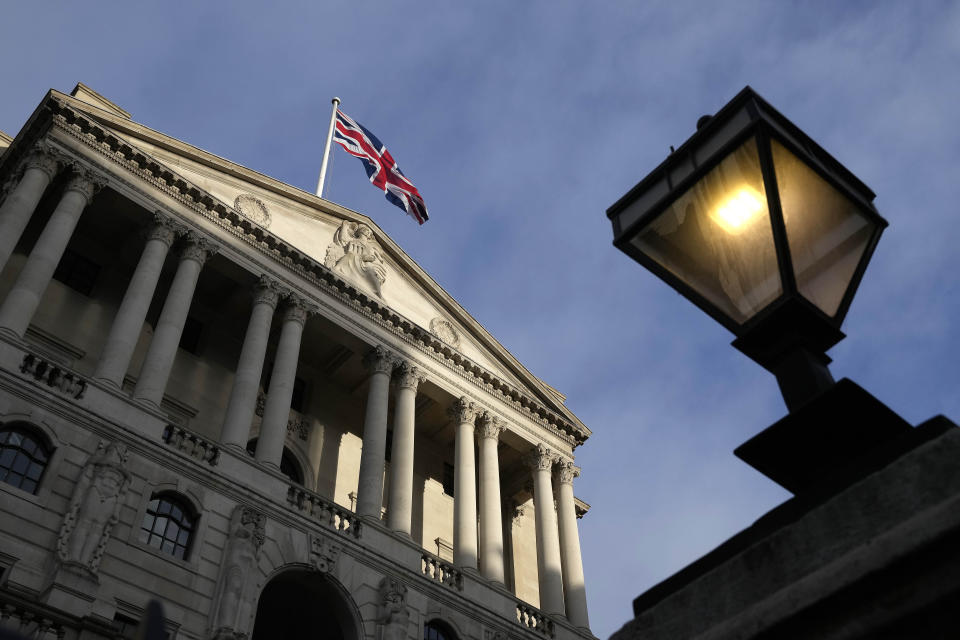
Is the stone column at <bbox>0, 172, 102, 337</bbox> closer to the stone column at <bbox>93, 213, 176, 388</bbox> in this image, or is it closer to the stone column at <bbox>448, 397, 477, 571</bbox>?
the stone column at <bbox>93, 213, 176, 388</bbox>

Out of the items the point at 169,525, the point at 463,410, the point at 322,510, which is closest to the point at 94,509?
the point at 169,525

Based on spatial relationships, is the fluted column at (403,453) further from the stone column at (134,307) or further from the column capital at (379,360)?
the stone column at (134,307)

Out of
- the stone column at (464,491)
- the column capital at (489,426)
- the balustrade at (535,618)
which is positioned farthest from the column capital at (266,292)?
the balustrade at (535,618)

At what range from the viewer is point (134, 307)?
80.4 feet

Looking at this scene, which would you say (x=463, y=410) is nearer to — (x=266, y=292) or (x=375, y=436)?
(x=375, y=436)

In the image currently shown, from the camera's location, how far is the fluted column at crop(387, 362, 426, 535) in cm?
2661

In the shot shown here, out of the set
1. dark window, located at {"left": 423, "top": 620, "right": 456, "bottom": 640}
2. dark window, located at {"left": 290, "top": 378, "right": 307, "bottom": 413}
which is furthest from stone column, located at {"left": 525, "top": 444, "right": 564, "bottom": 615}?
dark window, located at {"left": 290, "top": 378, "right": 307, "bottom": 413}

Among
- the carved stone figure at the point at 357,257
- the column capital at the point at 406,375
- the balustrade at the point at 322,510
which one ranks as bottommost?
the balustrade at the point at 322,510

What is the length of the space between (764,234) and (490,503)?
27.3 metres

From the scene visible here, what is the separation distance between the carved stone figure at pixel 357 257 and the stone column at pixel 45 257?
8268mm

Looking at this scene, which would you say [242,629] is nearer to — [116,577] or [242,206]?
[116,577]

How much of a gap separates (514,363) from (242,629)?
16783mm

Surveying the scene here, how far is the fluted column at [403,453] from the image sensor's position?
2661 centimetres

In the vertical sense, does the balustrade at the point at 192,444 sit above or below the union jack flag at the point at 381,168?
below
